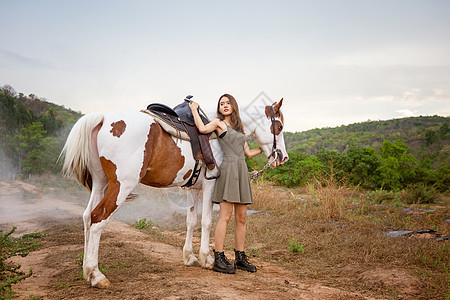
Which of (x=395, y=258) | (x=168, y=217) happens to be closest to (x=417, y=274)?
(x=395, y=258)

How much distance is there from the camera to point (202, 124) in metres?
3.57

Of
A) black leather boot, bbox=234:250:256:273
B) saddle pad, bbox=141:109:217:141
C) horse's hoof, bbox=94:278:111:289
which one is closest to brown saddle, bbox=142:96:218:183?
saddle pad, bbox=141:109:217:141

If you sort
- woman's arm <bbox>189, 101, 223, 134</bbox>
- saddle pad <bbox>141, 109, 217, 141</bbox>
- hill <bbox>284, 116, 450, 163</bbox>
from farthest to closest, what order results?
1. hill <bbox>284, 116, 450, 163</bbox>
2. woman's arm <bbox>189, 101, 223, 134</bbox>
3. saddle pad <bbox>141, 109, 217, 141</bbox>

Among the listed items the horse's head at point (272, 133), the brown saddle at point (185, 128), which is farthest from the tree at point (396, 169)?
the brown saddle at point (185, 128)

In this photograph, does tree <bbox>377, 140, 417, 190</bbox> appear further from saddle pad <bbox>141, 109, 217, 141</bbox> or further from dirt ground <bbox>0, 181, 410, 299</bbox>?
saddle pad <bbox>141, 109, 217, 141</bbox>

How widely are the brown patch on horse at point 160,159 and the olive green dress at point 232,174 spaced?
57cm

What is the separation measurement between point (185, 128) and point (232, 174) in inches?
31.5

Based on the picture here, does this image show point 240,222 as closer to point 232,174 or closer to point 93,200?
point 232,174

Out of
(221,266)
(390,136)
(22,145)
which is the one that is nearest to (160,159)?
(221,266)

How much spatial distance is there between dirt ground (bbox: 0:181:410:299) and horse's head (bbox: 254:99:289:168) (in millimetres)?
1541

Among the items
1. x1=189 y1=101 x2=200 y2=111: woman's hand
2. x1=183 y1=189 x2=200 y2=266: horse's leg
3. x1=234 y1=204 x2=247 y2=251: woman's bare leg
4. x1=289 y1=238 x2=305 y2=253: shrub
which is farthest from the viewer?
x1=289 y1=238 x2=305 y2=253: shrub

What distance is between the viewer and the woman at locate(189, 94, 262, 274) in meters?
3.67

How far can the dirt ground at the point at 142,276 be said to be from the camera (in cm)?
282

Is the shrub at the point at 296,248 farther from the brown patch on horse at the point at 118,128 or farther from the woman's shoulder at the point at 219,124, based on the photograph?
the brown patch on horse at the point at 118,128
